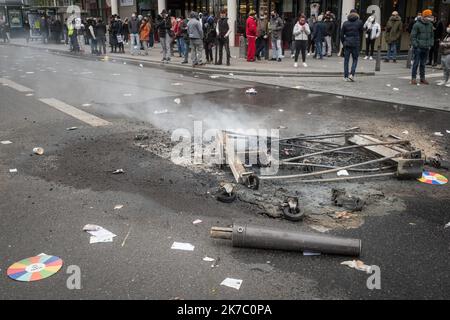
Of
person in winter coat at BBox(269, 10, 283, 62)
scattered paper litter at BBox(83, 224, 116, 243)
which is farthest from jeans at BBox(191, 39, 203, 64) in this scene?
scattered paper litter at BBox(83, 224, 116, 243)

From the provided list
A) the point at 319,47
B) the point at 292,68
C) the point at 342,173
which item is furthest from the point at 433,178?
the point at 319,47

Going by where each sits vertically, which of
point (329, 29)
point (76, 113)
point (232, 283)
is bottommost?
point (232, 283)

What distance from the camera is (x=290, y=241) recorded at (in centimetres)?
361

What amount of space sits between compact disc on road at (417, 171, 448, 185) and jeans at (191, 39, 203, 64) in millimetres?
11781

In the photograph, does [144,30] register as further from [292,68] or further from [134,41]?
[292,68]

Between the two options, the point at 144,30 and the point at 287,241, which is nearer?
the point at 287,241

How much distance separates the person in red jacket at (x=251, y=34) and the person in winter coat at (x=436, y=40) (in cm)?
640

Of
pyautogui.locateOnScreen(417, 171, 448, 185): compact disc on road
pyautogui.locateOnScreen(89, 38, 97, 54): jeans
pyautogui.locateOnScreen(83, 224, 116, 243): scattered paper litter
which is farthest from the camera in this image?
pyautogui.locateOnScreen(89, 38, 97, 54): jeans

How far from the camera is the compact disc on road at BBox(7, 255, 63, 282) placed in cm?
328

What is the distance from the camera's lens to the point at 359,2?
19.1 metres

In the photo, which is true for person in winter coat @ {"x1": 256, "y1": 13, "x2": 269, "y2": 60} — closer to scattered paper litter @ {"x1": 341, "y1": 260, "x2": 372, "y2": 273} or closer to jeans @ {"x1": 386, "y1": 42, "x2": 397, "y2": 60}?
jeans @ {"x1": 386, "y1": 42, "x2": 397, "y2": 60}

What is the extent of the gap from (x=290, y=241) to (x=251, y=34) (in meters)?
14.0

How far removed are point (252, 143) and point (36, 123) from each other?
4.39m

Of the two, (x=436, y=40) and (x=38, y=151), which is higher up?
(x=436, y=40)
